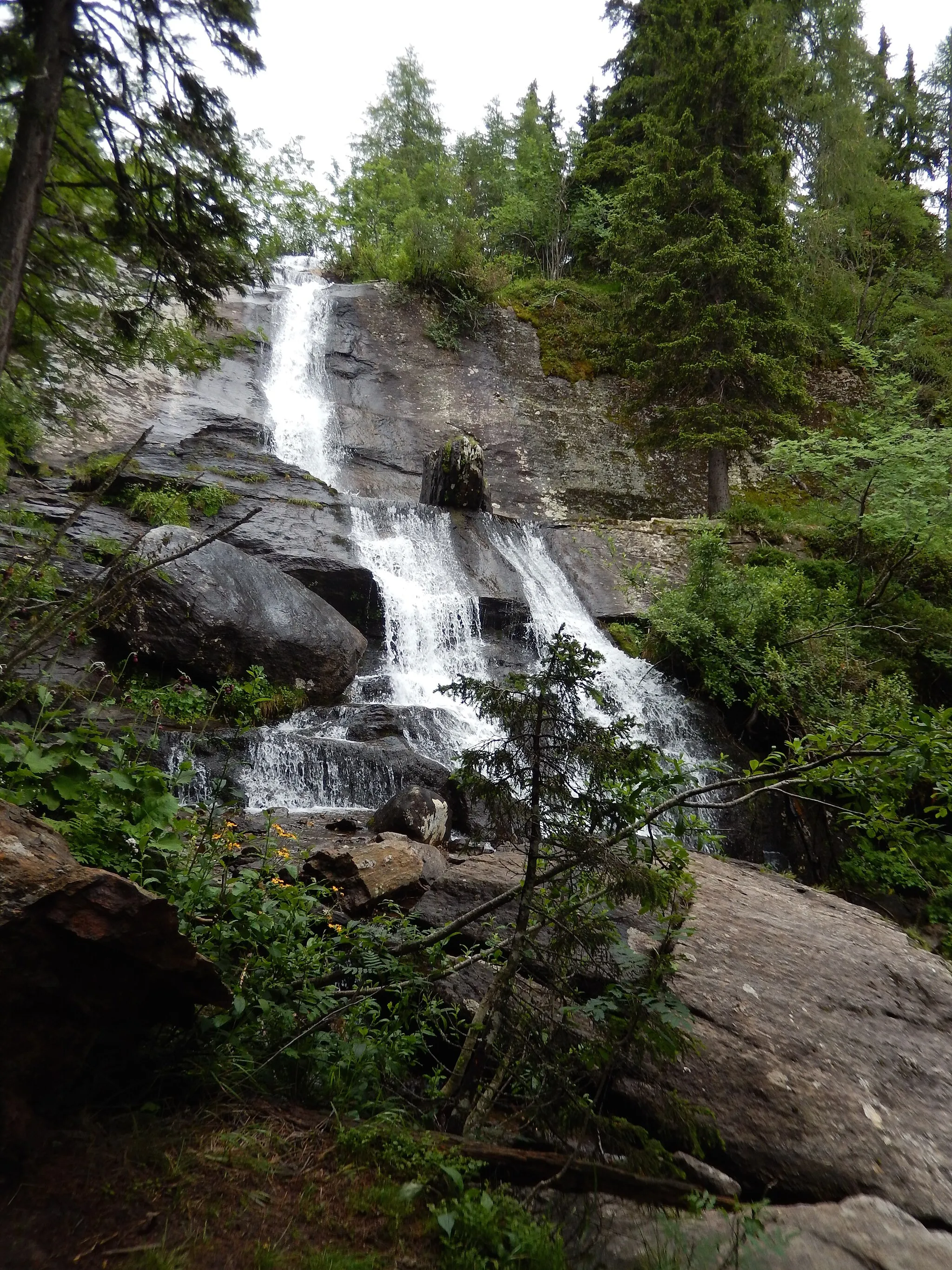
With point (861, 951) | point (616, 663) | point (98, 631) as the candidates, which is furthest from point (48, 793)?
point (616, 663)

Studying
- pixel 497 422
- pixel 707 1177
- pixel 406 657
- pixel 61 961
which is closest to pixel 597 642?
pixel 406 657

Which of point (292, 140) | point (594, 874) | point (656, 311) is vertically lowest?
point (594, 874)

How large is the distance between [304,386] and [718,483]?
36.1ft

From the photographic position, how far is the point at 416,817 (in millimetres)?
7020

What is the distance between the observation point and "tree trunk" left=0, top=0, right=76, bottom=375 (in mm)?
3748

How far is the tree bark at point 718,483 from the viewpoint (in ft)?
53.1

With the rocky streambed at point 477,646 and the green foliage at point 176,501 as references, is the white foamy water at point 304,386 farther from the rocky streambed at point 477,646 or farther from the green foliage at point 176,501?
the green foliage at point 176,501

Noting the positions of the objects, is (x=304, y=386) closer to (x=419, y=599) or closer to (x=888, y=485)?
(x=419, y=599)

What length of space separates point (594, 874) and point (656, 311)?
16011mm

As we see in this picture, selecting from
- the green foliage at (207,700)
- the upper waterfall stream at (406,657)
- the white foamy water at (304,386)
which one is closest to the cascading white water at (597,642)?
the upper waterfall stream at (406,657)

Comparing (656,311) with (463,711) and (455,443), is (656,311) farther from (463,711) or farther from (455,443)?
(463,711)

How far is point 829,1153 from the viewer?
103 inches

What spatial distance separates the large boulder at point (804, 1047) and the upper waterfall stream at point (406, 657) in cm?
266

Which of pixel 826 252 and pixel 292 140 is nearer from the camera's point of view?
pixel 826 252
